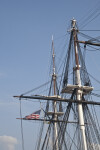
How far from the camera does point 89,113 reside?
2784 centimetres

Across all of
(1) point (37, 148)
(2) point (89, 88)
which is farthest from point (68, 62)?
(1) point (37, 148)

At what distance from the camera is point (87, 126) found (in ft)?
88.1

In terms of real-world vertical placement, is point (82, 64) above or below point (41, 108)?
above

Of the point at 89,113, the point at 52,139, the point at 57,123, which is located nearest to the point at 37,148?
the point at 52,139

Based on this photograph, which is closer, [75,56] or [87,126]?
[87,126]

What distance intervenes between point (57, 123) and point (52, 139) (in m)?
3.80

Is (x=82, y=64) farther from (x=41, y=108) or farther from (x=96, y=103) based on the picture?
(x=41, y=108)

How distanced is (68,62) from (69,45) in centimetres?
210

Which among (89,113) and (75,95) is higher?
(75,95)

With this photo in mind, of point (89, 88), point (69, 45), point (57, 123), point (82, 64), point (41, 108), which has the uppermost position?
point (69, 45)

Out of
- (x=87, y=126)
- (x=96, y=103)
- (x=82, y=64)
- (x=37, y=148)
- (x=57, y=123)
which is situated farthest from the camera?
(x=57, y=123)

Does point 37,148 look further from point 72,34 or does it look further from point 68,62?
point 72,34

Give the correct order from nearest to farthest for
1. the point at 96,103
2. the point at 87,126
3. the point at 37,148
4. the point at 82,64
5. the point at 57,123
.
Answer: the point at 87,126 → the point at 96,103 → the point at 82,64 → the point at 37,148 → the point at 57,123

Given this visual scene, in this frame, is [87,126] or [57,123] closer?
[87,126]
